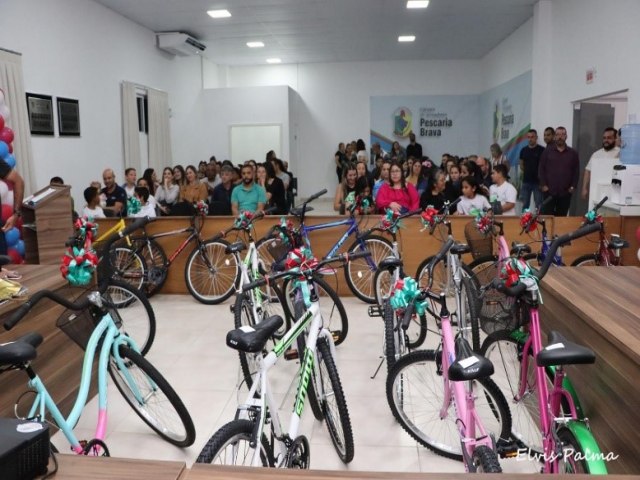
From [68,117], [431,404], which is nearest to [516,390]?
[431,404]

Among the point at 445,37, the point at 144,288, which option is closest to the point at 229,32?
the point at 445,37

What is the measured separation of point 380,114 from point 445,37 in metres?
3.25

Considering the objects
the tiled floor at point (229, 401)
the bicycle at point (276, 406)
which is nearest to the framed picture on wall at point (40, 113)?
the tiled floor at point (229, 401)

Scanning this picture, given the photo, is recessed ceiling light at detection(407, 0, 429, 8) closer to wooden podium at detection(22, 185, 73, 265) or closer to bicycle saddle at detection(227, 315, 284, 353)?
wooden podium at detection(22, 185, 73, 265)

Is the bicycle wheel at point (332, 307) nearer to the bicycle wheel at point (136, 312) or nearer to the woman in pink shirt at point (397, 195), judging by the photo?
the bicycle wheel at point (136, 312)

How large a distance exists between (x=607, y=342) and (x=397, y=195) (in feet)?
12.3

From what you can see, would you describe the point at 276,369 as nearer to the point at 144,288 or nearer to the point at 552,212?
the point at 144,288

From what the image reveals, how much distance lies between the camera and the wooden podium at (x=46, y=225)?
4.24 meters

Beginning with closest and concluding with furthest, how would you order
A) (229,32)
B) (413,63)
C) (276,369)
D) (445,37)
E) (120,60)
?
(276,369)
(120,60)
(229,32)
(445,37)
(413,63)

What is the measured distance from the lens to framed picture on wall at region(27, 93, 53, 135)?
6.65 metres

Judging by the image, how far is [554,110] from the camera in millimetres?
8445

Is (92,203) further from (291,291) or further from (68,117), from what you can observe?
(291,291)

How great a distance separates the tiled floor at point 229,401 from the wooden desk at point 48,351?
225mm

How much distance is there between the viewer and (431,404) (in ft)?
9.16
